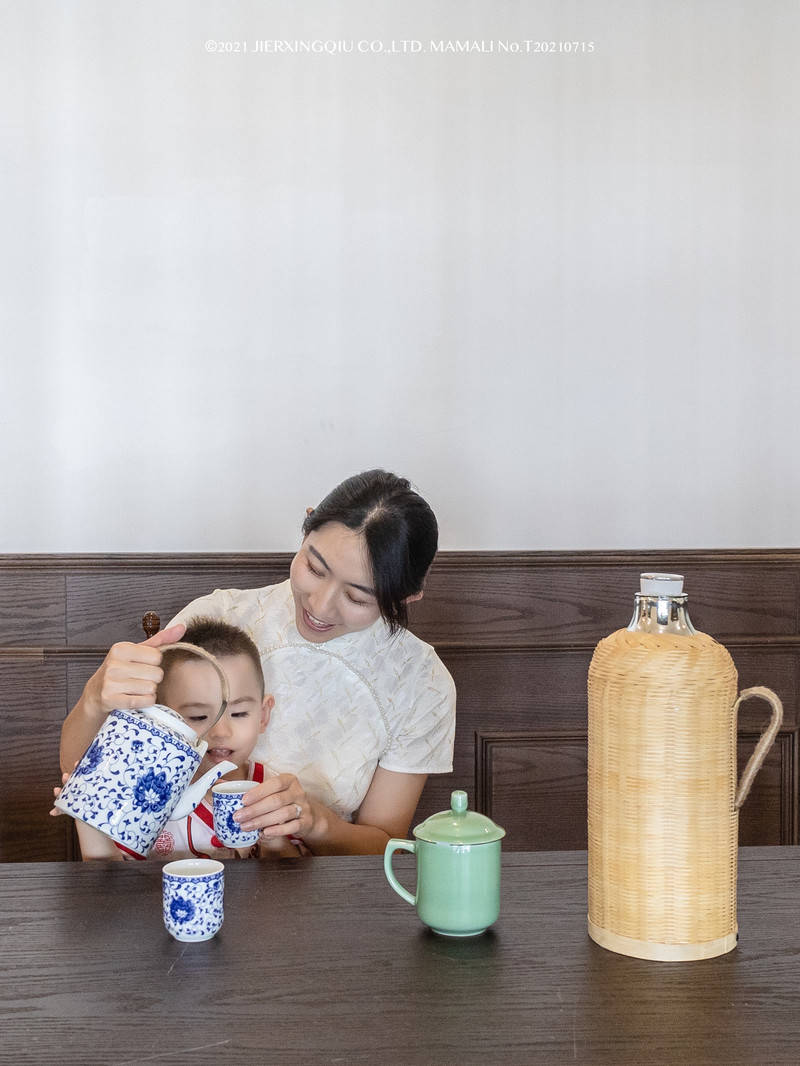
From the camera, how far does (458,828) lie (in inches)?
38.7

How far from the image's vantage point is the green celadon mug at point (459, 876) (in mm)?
965

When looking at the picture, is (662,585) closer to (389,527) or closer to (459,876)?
(459,876)

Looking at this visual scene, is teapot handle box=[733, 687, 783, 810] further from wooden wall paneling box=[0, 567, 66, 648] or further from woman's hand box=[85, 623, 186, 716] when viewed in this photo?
wooden wall paneling box=[0, 567, 66, 648]

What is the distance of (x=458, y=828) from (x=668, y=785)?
194 mm

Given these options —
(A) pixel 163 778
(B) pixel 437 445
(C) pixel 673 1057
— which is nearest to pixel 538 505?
(B) pixel 437 445

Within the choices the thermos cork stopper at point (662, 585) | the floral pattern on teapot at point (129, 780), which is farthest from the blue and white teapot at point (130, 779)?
the thermos cork stopper at point (662, 585)

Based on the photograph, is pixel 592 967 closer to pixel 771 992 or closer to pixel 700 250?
pixel 771 992

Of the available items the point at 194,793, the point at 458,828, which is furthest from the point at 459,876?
the point at 194,793

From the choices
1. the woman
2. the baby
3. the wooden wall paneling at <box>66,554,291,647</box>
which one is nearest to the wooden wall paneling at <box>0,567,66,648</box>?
the wooden wall paneling at <box>66,554,291,647</box>

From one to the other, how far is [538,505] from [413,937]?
1.31 m

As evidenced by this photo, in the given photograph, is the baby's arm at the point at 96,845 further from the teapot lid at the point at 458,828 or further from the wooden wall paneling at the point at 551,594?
the wooden wall paneling at the point at 551,594

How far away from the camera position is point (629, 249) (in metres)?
2.20

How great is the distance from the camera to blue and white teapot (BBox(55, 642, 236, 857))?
41.9 inches

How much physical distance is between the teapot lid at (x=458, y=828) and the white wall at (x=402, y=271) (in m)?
1.22
